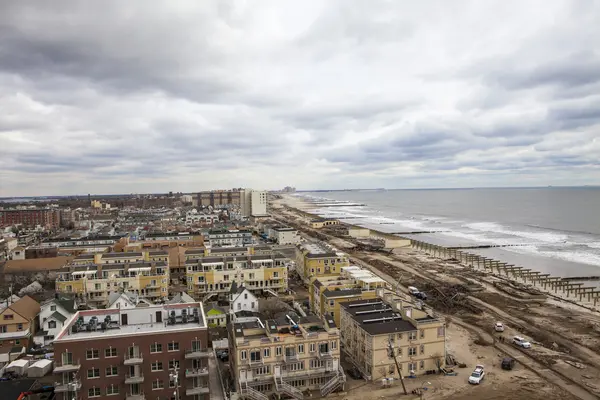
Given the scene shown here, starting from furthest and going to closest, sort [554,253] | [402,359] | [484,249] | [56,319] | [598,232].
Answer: [598,232] → [484,249] → [554,253] → [56,319] → [402,359]

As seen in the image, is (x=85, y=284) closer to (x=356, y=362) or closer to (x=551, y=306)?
(x=356, y=362)

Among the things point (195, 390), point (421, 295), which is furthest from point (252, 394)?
point (421, 295)

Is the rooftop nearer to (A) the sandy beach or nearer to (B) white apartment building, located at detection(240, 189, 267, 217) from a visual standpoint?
(A) the sandy beach

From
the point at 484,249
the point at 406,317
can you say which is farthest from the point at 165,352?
the point at 484,249

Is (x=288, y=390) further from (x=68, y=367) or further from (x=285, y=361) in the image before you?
(x=68, y=367)

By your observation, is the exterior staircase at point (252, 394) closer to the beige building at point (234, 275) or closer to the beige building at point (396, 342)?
the beige building at point (396, 342)

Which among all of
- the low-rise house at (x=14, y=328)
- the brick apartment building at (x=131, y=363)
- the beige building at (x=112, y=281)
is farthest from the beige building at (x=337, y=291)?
the low-rise house at (x=14, y=328)

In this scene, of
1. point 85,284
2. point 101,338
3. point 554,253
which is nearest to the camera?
point 101,338
